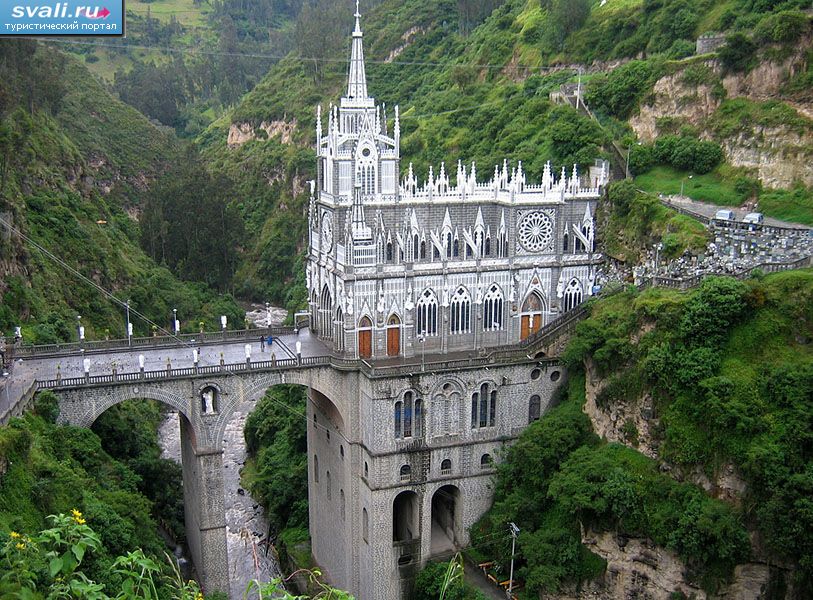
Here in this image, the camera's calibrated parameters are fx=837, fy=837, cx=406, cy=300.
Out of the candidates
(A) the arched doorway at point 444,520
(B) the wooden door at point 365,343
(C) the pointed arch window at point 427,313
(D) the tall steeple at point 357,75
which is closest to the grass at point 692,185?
(C) the pointed arch window at point 427,313

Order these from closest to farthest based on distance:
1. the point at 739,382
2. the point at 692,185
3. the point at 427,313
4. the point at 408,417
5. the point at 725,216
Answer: the point at 739,382 < the point at 408,417 < the point at 427,313 < the point at 725,216 < the point at 692,185

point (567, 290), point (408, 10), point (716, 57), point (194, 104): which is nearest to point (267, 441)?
point (567, 290)

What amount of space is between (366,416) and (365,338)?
15.5ft

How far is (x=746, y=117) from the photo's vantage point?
5838 cm

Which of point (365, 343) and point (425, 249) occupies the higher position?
point (425, 249)

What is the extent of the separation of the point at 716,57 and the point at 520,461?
34.5 metres

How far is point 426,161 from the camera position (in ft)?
283

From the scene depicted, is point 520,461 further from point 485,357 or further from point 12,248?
point 12,248

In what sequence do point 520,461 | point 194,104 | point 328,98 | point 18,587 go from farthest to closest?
1. point 194,104
2. point 328,98
3. point 520,461
4. point 18,587

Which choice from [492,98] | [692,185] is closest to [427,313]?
[692,185]

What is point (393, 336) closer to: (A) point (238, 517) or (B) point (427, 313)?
(B) point (427, 313)

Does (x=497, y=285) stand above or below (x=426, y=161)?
below

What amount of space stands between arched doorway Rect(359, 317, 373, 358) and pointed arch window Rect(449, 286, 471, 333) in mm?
5256

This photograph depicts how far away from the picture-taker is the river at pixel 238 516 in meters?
57.4
